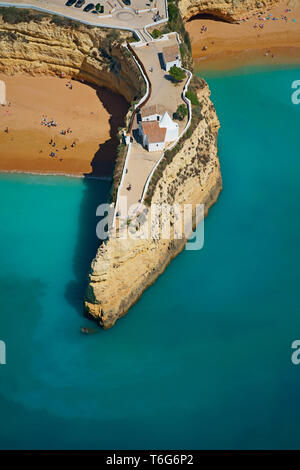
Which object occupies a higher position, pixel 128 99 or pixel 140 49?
pixel 140 49

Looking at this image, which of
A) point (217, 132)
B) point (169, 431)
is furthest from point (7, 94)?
point (169, 431)

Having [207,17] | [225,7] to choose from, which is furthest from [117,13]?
[225,7]

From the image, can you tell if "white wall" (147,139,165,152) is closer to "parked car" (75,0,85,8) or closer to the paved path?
the paved path

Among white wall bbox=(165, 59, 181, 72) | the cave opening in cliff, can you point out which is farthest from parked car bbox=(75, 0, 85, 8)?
the cave opening in cliff

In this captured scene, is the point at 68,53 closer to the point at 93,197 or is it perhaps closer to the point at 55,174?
the point at 55,174

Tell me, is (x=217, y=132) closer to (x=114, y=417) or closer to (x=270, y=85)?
(x=270, y=85)
